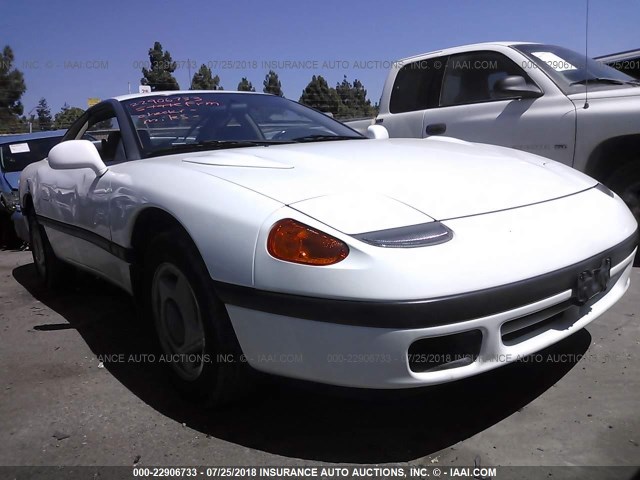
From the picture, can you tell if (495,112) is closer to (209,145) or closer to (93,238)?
(209,145)

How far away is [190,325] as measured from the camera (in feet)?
8.18

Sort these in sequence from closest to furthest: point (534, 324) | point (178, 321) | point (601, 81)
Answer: point (534, 324) < point (178, 321) < point (601, 81)

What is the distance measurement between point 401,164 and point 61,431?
5.85ft

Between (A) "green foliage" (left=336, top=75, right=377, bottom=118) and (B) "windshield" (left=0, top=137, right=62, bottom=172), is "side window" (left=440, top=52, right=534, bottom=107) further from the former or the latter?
(A) "green foliage" (left=336, top=75, right=377, bottom=118)

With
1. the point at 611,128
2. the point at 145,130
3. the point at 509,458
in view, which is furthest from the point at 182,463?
the point at 611,128

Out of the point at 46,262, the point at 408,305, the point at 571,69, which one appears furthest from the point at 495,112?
the point at 46,262

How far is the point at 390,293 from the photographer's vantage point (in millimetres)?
1844

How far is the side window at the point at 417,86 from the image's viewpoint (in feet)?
17.6

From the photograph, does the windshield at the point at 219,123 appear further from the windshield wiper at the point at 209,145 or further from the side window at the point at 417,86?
the side window at the point at 417,86

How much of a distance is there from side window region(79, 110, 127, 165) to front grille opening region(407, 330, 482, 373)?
6.55 ft

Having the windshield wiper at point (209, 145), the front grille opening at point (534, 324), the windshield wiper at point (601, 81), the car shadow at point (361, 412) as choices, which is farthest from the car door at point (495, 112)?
the front grille opening at point (534, 324)

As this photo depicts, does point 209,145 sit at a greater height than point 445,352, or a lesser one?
greater

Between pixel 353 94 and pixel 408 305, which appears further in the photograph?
pixel 353 94

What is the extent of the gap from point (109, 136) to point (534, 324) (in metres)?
2.72
